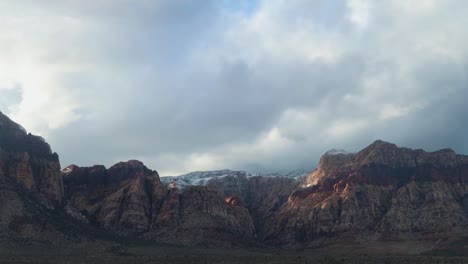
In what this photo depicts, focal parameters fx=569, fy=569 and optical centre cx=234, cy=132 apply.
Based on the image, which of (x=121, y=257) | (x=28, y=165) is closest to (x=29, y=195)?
(x=28, y=165)

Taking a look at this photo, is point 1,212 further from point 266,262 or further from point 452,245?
point 452,245

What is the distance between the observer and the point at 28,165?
182m

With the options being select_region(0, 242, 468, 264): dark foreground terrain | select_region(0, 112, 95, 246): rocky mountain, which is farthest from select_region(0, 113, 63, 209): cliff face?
select_region(0, 242, 468, 264): dark foreground terrain

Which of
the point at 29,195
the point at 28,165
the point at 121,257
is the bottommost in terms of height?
the point at 121,257

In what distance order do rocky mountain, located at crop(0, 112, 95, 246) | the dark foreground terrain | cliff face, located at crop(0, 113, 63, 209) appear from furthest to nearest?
1. cliff face, located at crop(0, 113, 63, 209)
2. rocky mountain, located at crop(0, 112, 95, 246)
3. the dark foreground terrain

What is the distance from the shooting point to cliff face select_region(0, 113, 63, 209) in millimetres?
176500

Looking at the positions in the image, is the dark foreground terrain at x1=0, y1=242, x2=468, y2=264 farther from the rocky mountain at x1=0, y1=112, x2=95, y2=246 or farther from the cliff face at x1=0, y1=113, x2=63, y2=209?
the cliff face at x1=0, y1=113, x2=63, y2=209

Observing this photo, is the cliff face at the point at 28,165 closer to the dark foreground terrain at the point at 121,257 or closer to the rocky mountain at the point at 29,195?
the rocky mountain at the point at 29,195

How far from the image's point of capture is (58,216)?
17375 cm

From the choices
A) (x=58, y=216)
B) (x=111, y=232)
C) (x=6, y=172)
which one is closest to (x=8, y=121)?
(x=6, y=172)

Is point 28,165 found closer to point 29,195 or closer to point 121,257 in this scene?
point 29,195

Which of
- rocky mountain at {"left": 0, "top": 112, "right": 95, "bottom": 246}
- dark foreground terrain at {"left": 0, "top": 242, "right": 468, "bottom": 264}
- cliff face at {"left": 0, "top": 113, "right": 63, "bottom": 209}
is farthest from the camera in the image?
cliff face at {"left": 0, "top": 113, "right": 63, "bottom": 209}

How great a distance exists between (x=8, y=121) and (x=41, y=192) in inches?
1014

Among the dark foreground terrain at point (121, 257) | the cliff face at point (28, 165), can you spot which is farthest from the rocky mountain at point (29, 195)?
the dark foreground terrain at point (121, 257)
